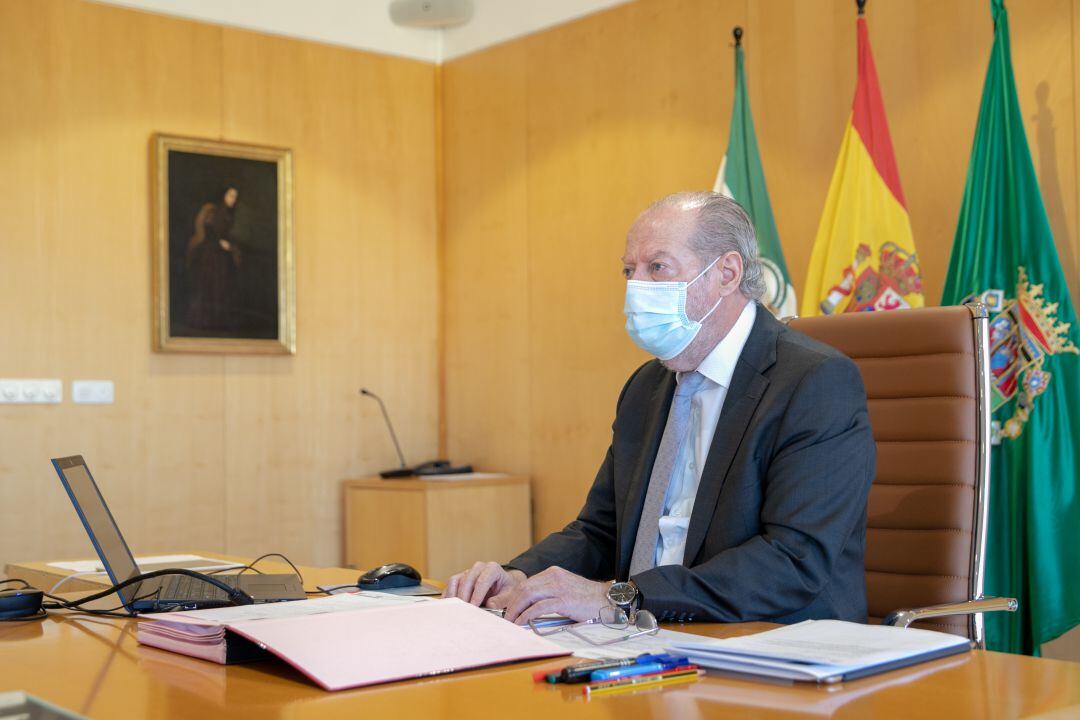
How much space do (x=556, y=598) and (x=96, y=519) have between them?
2.58 feet

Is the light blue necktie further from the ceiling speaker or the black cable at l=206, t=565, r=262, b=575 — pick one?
the ceiling speaker

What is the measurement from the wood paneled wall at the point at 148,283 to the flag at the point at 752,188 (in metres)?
1.99

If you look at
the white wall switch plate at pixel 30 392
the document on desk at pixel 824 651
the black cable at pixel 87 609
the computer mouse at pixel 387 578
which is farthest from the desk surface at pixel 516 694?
the white wall switch plate at pixel 30 392

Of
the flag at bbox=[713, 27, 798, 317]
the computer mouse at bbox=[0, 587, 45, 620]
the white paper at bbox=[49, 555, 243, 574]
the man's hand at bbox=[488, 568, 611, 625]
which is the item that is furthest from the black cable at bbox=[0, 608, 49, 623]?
the flag at bbox=[713, 27, 798, 317]

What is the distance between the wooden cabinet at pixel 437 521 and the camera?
506cm

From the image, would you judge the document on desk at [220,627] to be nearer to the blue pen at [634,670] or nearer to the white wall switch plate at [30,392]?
the blue pen at [634,670]

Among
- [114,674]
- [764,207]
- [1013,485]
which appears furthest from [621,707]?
[764,207]

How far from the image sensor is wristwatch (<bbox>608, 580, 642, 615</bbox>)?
1628 millimetres

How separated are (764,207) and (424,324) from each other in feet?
7.30

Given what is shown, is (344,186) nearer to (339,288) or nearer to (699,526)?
(339,288)

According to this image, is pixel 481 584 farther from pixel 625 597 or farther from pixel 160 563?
pixel 160 563

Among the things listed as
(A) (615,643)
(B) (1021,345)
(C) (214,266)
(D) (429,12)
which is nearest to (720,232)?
(A) (615,643)

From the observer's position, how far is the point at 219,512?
521cm

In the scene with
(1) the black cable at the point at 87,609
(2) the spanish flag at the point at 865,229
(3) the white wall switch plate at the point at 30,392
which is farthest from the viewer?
(3) the white wall switch plate at the point at 30,392
